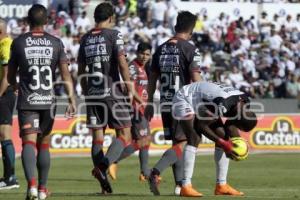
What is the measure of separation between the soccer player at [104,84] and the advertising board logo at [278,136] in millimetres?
14320

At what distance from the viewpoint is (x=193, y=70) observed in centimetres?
1363

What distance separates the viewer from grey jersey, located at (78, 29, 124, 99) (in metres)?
13.7

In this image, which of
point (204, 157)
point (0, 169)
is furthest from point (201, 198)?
point (204, 157)

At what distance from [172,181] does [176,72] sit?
429 cm

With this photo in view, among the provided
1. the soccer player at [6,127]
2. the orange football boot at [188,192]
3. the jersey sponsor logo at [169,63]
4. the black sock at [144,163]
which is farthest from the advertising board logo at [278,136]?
the orange football boot at [188,192]

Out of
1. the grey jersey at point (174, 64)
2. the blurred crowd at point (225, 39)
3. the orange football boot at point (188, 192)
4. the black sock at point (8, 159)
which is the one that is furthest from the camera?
the blurred crowd at point (225, 39)

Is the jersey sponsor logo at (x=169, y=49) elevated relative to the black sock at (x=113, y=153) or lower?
elevated

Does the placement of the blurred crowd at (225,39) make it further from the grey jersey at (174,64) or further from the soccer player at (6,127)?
the grey jersey at (174,64)

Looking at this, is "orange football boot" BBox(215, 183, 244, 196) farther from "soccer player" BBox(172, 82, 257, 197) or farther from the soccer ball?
the soccer ball

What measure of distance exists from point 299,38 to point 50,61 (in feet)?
88.0

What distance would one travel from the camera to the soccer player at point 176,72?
13609 millimetres

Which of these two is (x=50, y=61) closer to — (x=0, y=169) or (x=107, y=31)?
(x=107, y=31)

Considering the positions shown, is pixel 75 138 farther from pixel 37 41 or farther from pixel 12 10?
pixel 37 41

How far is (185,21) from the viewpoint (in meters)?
13.7
